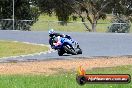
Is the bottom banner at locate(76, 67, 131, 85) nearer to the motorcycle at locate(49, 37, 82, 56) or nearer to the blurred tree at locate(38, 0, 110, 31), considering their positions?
the motorcycle at locate(49, 37, 82, 56)

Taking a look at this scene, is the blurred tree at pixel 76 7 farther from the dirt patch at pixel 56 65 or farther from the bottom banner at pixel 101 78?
the bottom banner at pixel 101 78

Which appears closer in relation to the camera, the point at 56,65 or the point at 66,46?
the point at 56,65

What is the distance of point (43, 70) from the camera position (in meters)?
14.7

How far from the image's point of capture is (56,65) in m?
16.4

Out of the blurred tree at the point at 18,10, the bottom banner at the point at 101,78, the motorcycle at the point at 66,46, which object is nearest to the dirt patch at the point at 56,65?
the motorcycle at the point at 66,46

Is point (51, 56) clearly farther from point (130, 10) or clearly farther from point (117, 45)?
point (130, 10)

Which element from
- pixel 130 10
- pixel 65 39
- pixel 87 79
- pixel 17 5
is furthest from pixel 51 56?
pixel 130 10

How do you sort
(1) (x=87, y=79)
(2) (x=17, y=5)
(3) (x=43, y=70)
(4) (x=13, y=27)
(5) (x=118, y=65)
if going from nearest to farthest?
1. (1) (x=87, y=79)
2. (3) (x=43, y=70)
3. (5) (x=118, y=65)
4. (4) (x=13, y=27)
5. (2) (x=17, y=5)

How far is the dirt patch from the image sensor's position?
48.0ft

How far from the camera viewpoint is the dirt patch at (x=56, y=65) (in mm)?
14633

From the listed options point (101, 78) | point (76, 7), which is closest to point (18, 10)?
point (76, 7)

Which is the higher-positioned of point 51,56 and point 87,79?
point 87,79

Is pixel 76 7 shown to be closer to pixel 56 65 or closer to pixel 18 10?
pixel 18 10

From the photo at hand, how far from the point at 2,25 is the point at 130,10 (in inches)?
874
